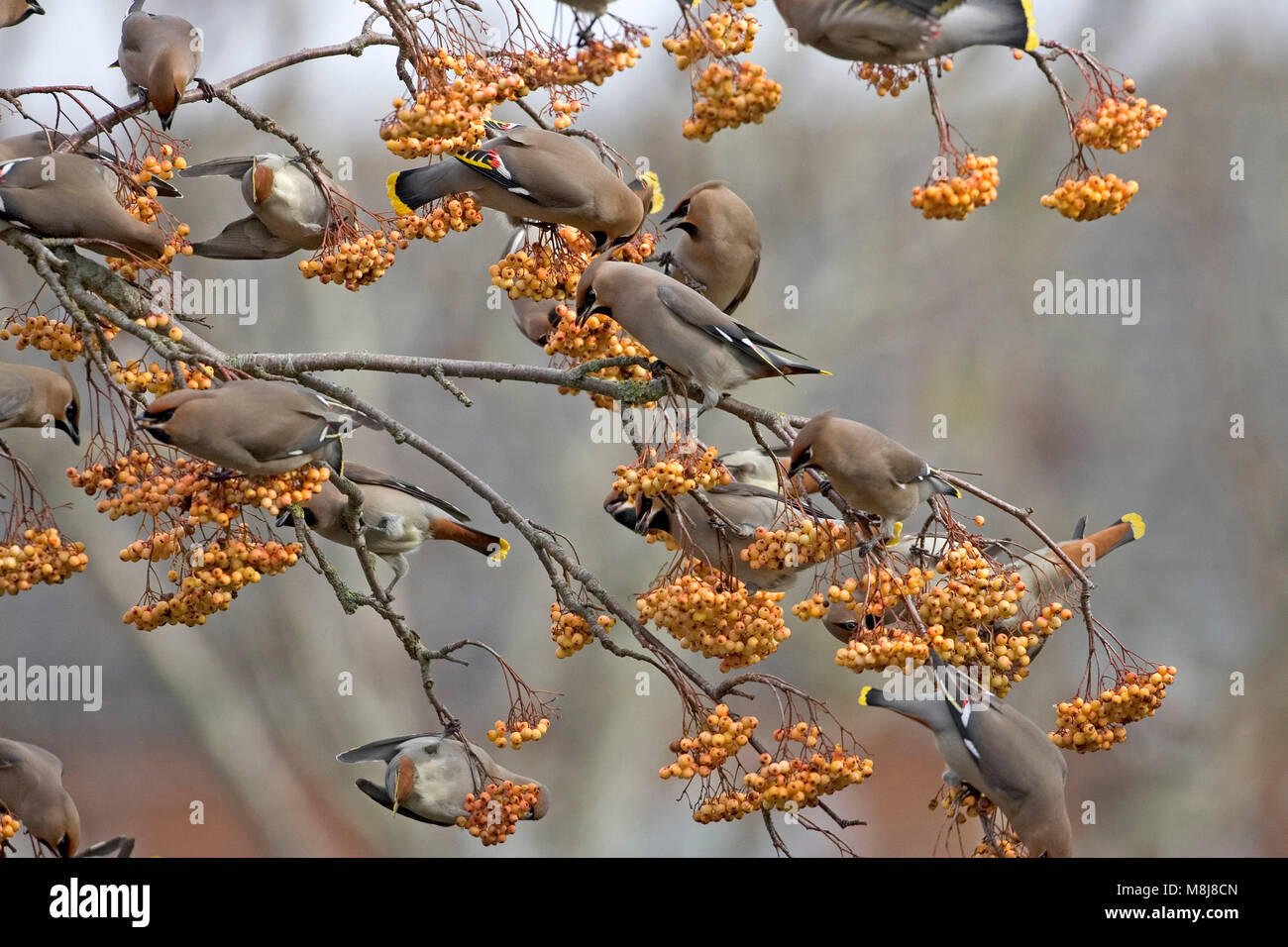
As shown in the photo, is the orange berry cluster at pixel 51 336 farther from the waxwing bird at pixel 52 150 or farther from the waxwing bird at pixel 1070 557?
the waxwing bird at pixel 1070 557

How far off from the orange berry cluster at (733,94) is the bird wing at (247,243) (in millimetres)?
1276

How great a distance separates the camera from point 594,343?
2.66 m

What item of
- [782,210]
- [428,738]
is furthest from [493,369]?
[782,210]

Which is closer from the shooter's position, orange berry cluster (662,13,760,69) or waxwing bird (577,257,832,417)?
orange berry cluster (662,13,760,69)

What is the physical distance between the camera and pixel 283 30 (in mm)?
6633

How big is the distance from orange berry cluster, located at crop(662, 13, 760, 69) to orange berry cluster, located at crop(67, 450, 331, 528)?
0.87m

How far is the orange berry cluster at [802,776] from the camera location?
229 centimetres

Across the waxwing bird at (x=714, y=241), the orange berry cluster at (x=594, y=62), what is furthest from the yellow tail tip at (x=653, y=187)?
the orange berry cluster at (x=594, y=62)

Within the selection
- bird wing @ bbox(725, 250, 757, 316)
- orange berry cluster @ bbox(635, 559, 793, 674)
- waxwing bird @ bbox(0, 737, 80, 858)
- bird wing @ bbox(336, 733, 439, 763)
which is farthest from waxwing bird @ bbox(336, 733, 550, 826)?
bird wing @ bbox(725, 250, 757, 316)

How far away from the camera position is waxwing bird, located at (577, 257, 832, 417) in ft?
8.25

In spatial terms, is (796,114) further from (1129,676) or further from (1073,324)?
(1129,676)

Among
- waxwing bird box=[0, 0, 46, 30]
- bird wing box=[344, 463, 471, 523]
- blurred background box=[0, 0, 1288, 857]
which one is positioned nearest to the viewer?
waxwing bird box=[0, 0, 46, 30]

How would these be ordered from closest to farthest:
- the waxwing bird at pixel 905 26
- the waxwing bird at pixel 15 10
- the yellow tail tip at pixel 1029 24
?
the waxwing bird at pixel 905 26 < the yellow tail tip at pixel 1029 24 < the waxwing bird at pixel 15 10

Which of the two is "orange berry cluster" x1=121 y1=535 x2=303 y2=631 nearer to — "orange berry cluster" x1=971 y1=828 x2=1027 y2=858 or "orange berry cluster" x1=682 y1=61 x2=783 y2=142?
"orange berry cluster" x1=682 y1=61 x2=783 y2=142
